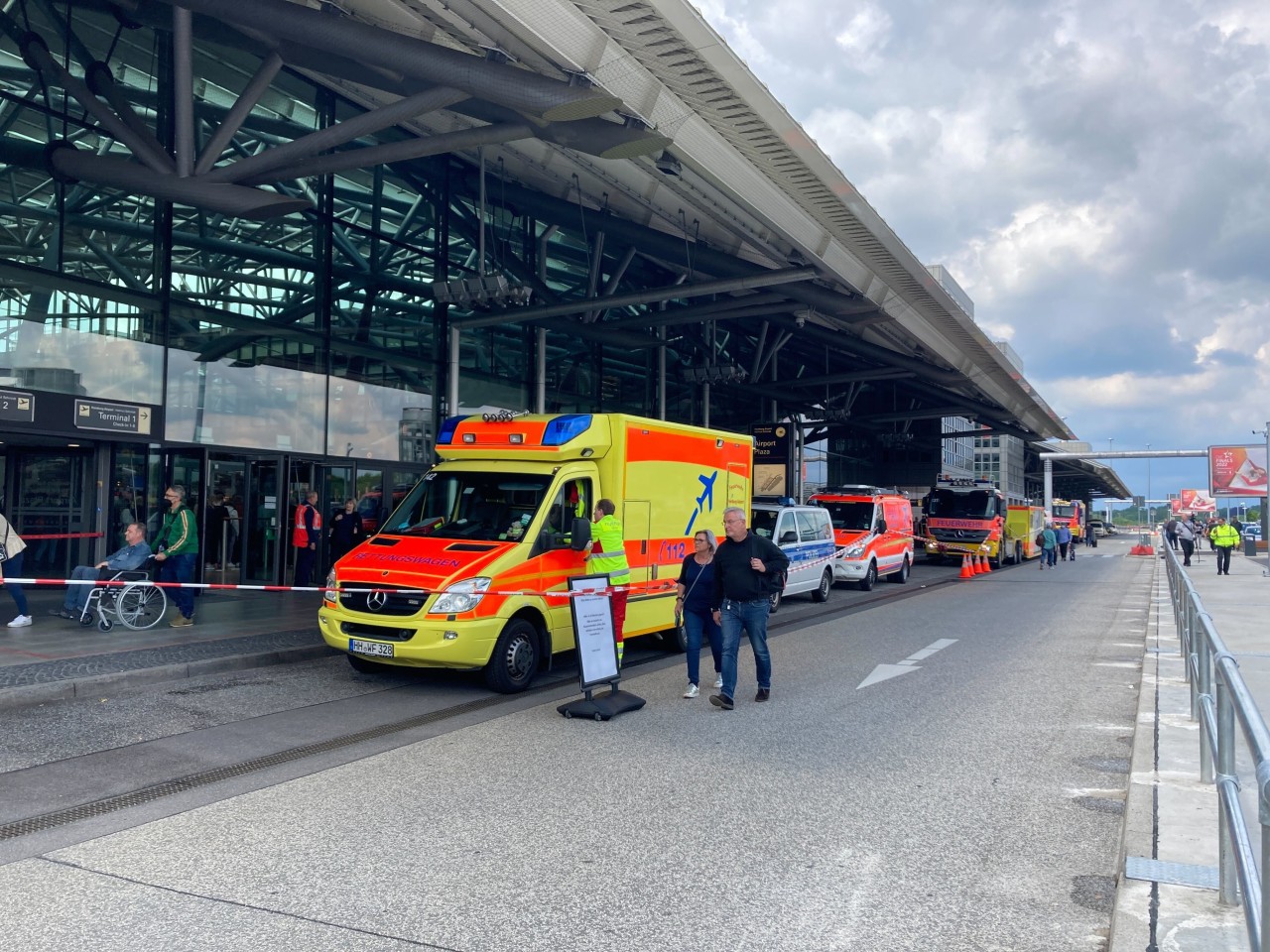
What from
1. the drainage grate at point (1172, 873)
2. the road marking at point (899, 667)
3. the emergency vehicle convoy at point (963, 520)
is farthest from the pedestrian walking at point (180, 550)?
the emergency vehicle convoy at point (963, 520)

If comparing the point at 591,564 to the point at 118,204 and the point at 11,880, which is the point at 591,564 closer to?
the point at 11,880

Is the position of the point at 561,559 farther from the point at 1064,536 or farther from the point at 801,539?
the point at 1064,536

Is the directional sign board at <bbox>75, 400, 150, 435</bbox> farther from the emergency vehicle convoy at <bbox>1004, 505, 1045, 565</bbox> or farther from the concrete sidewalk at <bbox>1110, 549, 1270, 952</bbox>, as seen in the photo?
the emergency vehicle convoy at <bbox>1004, 505, 1045, 565</bbox>

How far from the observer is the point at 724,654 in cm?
859

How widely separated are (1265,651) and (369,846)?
11.1 metres

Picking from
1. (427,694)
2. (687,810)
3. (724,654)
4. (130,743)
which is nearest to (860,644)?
(724,654)

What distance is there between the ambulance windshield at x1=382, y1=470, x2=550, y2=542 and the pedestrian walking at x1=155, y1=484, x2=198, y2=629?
337 centimetres

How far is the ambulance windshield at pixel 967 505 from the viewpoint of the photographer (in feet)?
111

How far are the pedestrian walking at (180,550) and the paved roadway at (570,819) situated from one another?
3058 mm

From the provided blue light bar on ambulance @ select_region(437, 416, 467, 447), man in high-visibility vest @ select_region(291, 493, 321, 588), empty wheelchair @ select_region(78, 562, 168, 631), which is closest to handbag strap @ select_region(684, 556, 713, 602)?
blue light bar on ambulance @ select_region(437, 416, 467, 447)

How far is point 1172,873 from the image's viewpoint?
4.49 m

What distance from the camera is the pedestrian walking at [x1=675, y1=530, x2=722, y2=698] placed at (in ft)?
29.1

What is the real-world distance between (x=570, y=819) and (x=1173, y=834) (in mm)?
3168

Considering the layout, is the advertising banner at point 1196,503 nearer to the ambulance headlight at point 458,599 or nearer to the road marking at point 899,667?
the road marking at point 899,667
